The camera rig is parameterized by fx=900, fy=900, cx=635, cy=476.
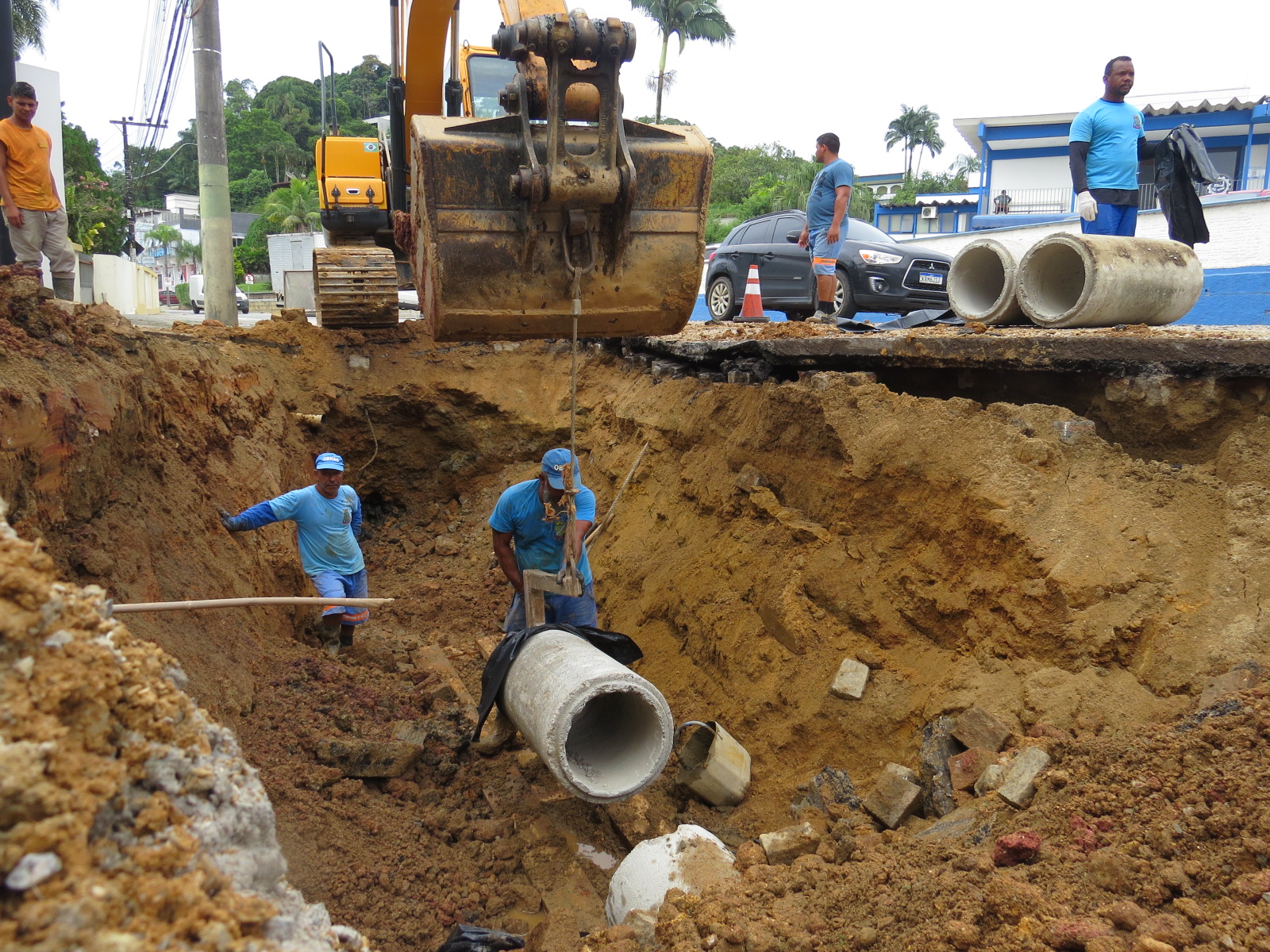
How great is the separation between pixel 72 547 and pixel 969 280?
6.00m

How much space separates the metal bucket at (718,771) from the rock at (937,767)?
3.10ft

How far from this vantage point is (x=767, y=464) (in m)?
6.18

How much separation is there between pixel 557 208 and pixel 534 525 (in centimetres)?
209

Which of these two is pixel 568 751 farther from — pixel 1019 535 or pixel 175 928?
pixel 175 928

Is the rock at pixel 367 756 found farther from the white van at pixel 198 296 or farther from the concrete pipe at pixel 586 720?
the white van at pixel 198 296

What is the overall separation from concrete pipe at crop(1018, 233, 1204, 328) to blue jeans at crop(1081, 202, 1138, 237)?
1.11 meters

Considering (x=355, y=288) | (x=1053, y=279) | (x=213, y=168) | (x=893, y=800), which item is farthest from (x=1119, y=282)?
(x=213, y=168)

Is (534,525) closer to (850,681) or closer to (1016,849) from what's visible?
(850,681)

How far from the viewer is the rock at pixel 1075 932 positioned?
8.07ft

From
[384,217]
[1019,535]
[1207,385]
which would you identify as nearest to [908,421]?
[1019,535]

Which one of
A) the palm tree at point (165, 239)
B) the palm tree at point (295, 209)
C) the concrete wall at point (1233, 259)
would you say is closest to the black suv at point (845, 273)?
the concrete wall at point (1233, 259)

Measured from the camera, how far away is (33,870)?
4.74 ft

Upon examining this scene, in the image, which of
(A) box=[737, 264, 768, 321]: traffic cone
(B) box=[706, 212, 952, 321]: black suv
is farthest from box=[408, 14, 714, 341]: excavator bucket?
(B) box=[706, 212, 952, 321]: black suv

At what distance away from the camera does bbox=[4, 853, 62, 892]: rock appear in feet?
4.65
